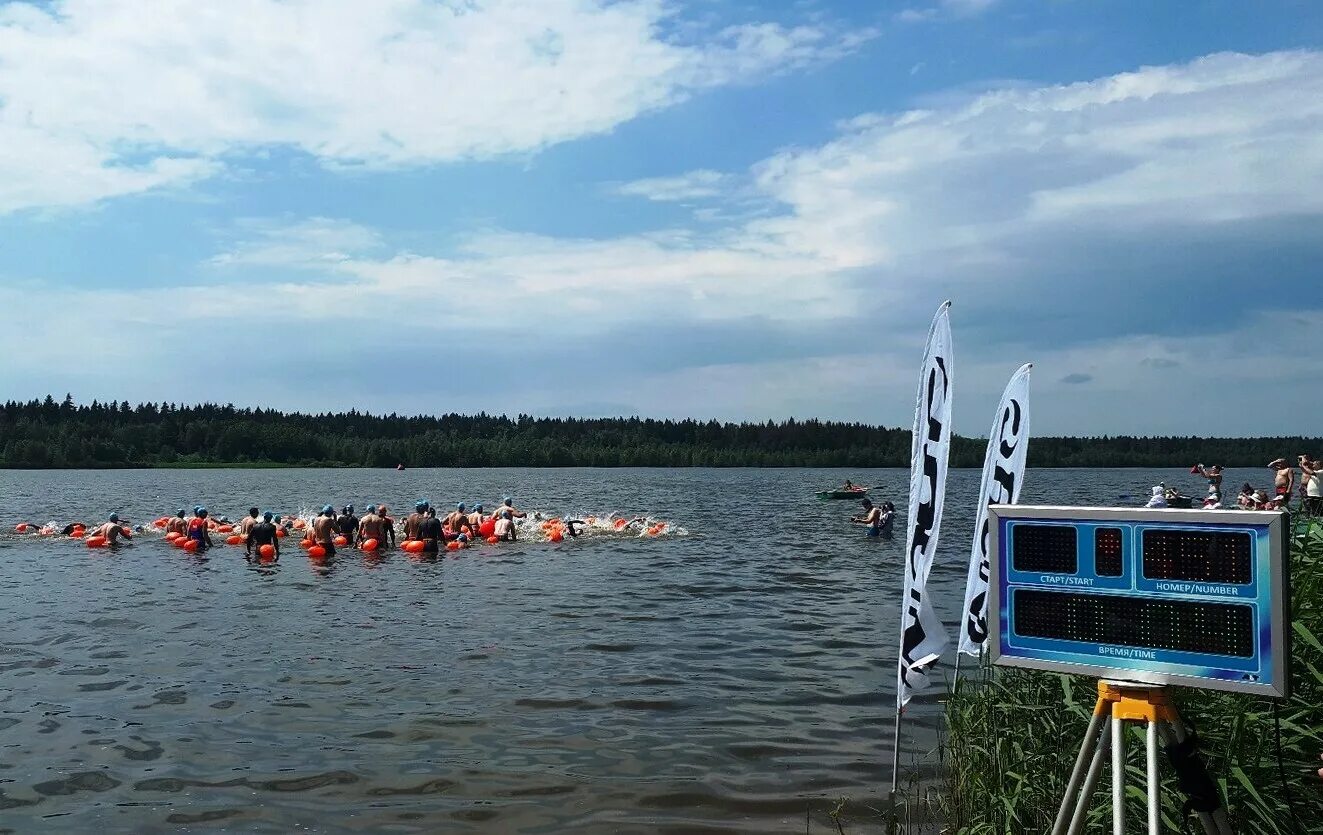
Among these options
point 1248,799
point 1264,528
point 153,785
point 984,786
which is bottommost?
point 153,785

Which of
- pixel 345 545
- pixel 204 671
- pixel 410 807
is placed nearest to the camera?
pixel 410 807

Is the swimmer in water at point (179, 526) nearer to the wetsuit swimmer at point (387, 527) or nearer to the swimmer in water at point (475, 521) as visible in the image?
the wetsuit swimmer at point (387, 527)

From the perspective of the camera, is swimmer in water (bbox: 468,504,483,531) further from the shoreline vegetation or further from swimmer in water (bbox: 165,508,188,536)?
the shoreline vegetation

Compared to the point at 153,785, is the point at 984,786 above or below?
above

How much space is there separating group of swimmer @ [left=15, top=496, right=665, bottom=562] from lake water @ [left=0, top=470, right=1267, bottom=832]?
2454 mm

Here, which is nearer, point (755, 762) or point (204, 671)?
point (755, 762)

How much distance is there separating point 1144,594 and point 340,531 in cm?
2744

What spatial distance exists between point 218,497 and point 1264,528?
68000mm

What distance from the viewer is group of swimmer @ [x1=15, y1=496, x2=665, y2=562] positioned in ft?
87.6

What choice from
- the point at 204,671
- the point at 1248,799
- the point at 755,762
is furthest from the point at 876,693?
the point at 204,671

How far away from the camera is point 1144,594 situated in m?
3.77

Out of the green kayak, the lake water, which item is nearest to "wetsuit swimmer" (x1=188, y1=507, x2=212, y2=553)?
the lake water

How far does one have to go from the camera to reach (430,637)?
15.3 m

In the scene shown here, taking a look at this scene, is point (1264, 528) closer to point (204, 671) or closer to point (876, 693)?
point (876, 693)
